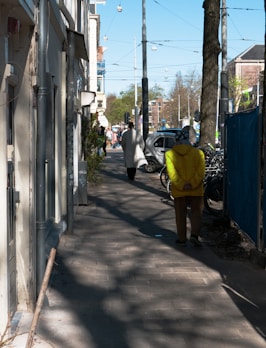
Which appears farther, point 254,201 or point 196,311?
point 254,201

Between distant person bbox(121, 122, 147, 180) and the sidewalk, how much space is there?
327 inches

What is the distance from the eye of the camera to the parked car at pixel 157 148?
22172 mm

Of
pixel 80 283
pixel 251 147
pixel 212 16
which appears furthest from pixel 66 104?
pixel 212 16

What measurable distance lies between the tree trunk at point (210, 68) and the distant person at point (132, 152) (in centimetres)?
265

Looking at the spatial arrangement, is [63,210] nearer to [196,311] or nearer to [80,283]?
[80,283]

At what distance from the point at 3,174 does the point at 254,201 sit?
410 centimetres

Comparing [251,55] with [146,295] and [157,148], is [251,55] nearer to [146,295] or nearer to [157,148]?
[157,148]

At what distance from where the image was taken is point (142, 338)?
4.75 metres

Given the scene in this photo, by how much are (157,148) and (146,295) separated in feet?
53.7

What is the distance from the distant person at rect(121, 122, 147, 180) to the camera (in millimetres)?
18386

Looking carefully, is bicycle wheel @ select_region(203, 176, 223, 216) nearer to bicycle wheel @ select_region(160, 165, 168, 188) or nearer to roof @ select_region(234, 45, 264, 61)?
bicycle wheel @ select_region(160, 165, 168, 188)

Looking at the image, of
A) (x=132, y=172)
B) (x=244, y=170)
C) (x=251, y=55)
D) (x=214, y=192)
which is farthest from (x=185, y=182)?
(x=251, y=55)

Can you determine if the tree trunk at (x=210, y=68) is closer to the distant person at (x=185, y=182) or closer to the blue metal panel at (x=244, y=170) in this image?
the blue metal panel at (x=244, y=170)

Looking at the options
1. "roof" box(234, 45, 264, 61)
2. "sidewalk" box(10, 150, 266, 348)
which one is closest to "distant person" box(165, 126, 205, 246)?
"sidewalk" box(10, 150, 266, 348)
